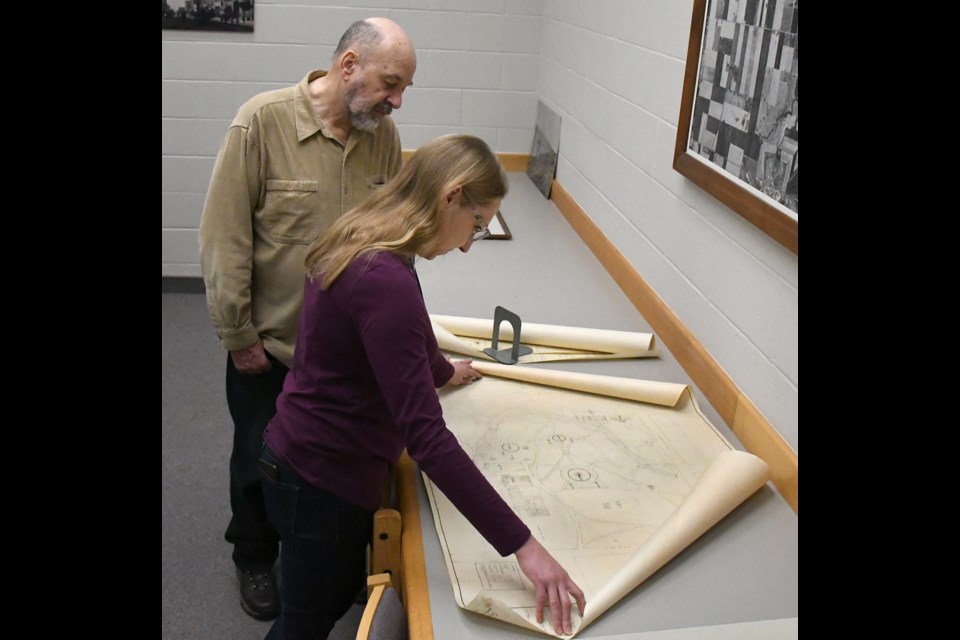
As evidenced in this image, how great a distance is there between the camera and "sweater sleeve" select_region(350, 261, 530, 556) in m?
1.22

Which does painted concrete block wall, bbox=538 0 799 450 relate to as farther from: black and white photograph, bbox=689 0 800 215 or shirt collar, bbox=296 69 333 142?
shirt collar, bbox=296 69 333 142

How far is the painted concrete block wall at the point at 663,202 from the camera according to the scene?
1.65m

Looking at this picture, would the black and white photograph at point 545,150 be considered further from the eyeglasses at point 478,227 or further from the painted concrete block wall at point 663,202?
the eyeglasses at point 478,227

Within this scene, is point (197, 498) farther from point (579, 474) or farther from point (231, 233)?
point (579, 474)

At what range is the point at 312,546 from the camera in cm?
150

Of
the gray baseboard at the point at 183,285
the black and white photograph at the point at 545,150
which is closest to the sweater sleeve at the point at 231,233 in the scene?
the black and white photograph at the point at 545,150

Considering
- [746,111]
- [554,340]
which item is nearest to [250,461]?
[554,340]

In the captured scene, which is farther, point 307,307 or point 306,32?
point 306,32

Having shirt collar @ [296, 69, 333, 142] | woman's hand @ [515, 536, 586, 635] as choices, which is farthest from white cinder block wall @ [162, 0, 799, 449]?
shirt collar @ [296, 69, 333, 142]

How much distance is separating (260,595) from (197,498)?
2.07 feet
